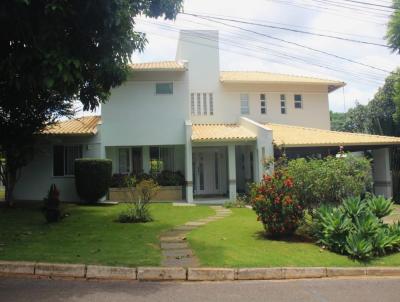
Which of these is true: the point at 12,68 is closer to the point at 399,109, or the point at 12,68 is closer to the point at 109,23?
the point at 109,23

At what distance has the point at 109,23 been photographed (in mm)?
9562

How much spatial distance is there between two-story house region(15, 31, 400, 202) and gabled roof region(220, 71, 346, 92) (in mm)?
59

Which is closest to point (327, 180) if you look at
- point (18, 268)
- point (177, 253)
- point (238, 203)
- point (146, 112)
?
point (177, 253)

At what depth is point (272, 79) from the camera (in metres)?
26.0

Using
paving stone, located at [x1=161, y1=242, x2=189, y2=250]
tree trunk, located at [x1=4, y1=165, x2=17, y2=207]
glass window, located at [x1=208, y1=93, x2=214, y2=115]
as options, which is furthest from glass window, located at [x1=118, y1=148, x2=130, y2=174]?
paving stone, located at [x1=161, y1=242, x2=189, y2=250]

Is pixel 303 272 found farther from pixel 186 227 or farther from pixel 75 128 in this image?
pixel 75 128

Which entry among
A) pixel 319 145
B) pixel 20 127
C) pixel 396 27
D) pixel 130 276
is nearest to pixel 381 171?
pixel 319 145

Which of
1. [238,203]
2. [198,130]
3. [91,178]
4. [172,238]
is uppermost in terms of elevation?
[198,130]

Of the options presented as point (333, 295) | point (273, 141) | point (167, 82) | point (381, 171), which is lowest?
point (333, 295)

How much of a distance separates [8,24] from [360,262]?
330 inches

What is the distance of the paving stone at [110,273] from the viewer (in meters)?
7.84

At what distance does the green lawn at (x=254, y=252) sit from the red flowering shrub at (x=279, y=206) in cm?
43

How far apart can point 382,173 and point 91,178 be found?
14.1 m

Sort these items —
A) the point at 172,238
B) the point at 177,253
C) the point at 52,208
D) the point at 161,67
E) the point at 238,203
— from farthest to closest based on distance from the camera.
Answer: the point at 161,67 < the point at 238,203 < the point at 52,208 < the point at 172,238 < the point at 177,253
